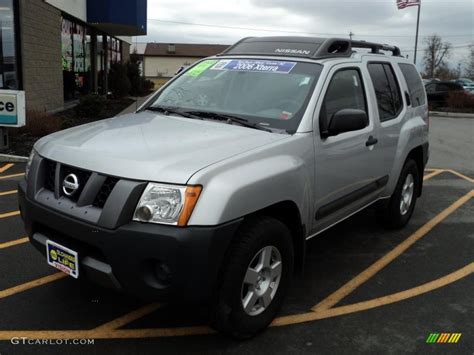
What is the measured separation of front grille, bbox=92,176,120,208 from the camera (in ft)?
9.07

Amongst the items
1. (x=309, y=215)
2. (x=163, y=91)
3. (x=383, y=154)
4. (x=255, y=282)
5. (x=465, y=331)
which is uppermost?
(x=163, y=91)

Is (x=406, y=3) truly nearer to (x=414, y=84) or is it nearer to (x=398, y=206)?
(x=414, y=84)

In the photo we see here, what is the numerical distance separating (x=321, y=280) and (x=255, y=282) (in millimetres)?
1287

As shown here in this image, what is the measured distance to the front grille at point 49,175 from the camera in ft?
10.4

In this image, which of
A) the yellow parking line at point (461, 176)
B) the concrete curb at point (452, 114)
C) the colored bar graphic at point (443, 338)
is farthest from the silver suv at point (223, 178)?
the concrete curb at point (452, 114)

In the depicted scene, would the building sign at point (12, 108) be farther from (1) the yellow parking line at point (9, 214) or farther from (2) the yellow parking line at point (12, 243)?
(2) the yellow parking line at point (12, 243)

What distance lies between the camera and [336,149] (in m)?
3.80

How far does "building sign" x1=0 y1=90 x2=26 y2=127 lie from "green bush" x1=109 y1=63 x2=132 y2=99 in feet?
49.0

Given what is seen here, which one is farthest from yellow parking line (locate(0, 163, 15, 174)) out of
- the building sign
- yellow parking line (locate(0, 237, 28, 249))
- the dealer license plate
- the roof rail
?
the roof rail

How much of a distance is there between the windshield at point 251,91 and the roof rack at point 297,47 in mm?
167

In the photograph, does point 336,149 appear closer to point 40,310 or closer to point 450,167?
point 40,310

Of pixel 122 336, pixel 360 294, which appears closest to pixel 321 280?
pixel 360 294

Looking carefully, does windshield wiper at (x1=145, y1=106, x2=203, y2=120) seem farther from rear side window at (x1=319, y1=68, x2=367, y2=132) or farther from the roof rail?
the roof rail

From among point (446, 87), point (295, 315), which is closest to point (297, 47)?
point (295, 315)
